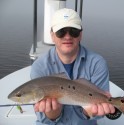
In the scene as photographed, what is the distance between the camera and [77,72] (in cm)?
485

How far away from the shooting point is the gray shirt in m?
4.80

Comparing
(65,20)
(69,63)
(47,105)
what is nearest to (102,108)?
(47,105)

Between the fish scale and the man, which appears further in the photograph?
the man

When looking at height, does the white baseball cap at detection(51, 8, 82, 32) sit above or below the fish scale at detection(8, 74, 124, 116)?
above

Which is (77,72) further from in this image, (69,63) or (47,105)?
(47,105)

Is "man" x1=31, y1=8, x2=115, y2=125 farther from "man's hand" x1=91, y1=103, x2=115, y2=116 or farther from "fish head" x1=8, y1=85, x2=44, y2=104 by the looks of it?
"fish head" x1=8, y1=85, x2=44, y2=104

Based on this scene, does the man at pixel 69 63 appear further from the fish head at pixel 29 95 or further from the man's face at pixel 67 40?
the fish head at pixel 29 95

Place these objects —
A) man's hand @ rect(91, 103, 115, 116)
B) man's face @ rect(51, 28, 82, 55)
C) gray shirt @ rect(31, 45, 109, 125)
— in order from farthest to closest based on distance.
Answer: gray shirt @ rect(31, 45, 109, 125), man's face @ rect(51, 28, 82, 55), man's hand @ rect(91, 103, 115, 116)

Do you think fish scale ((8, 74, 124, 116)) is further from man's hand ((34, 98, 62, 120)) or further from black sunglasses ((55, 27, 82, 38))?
black sunglasses ((55, 27, 82, 38))

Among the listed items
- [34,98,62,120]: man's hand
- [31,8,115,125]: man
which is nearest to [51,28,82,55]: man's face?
[31,8,115,125]: man

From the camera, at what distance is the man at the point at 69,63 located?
4520 millimetres

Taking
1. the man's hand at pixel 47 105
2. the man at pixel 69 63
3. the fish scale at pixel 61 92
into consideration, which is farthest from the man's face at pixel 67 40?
the man's hand at pixel 47 105

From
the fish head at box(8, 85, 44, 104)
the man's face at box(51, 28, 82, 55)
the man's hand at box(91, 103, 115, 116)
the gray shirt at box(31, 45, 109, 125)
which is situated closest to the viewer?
the fish head at box(8, 85, 44, 104)

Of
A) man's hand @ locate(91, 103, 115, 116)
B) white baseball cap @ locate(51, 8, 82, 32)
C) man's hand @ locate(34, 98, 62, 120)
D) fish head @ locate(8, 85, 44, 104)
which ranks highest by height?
white baseball cap @ locate(51, 8, 82, 32)
